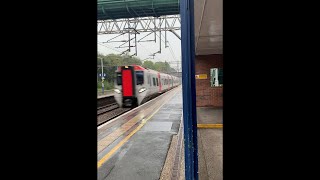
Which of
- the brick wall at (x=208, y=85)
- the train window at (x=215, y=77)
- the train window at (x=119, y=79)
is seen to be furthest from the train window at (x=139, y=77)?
the train window at (x=215, y=77)

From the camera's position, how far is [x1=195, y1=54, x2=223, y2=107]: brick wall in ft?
45.8

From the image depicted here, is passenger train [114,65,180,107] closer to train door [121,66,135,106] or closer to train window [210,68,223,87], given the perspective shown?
train door [121,66,135,106]

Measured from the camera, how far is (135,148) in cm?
617

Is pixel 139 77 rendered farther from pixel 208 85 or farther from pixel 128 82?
pixel 208 85

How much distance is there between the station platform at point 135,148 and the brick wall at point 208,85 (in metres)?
4.65

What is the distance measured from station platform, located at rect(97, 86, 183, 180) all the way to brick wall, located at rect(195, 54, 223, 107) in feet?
15.3

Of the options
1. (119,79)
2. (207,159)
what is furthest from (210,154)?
(119,79)

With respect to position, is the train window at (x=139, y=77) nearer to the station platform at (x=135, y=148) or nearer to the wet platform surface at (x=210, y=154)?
the station platform at (x=135, y=148)

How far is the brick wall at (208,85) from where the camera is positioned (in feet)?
45.8
